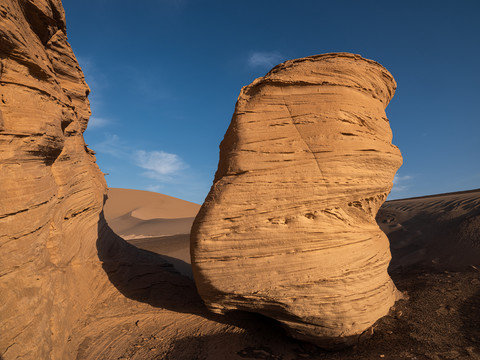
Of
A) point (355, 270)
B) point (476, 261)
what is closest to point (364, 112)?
point (355, 270)

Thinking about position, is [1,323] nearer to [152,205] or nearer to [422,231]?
[422,231]

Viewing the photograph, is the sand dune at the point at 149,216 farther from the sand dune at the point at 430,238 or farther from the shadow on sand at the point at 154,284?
the sand dune at the point at 430,238

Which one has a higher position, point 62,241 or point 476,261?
point 62,241

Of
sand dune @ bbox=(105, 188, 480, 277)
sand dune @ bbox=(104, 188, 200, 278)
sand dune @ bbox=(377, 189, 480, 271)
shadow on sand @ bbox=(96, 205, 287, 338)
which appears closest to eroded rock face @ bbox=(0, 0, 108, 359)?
shadow on sand @ bbox=(96, 205, 287, 338)

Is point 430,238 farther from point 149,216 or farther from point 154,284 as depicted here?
point 149,216

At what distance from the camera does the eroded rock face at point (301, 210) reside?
469cm

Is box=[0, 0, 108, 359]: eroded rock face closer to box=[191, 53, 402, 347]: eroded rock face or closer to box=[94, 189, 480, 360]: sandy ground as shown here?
box=[94, 189, 480, 360]: sandy ground

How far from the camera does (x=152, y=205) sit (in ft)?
131

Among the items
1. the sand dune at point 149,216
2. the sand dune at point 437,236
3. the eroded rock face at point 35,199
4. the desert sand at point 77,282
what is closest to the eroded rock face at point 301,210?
the desert sand at point 77,282

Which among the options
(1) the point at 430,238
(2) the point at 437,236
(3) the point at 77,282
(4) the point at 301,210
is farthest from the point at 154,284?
(2) the point at 437,236

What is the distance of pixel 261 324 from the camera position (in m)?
5.64

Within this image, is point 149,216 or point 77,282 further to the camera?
point 149,216

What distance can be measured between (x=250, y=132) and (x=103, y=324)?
15.4 feet

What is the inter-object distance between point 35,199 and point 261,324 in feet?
15.3
